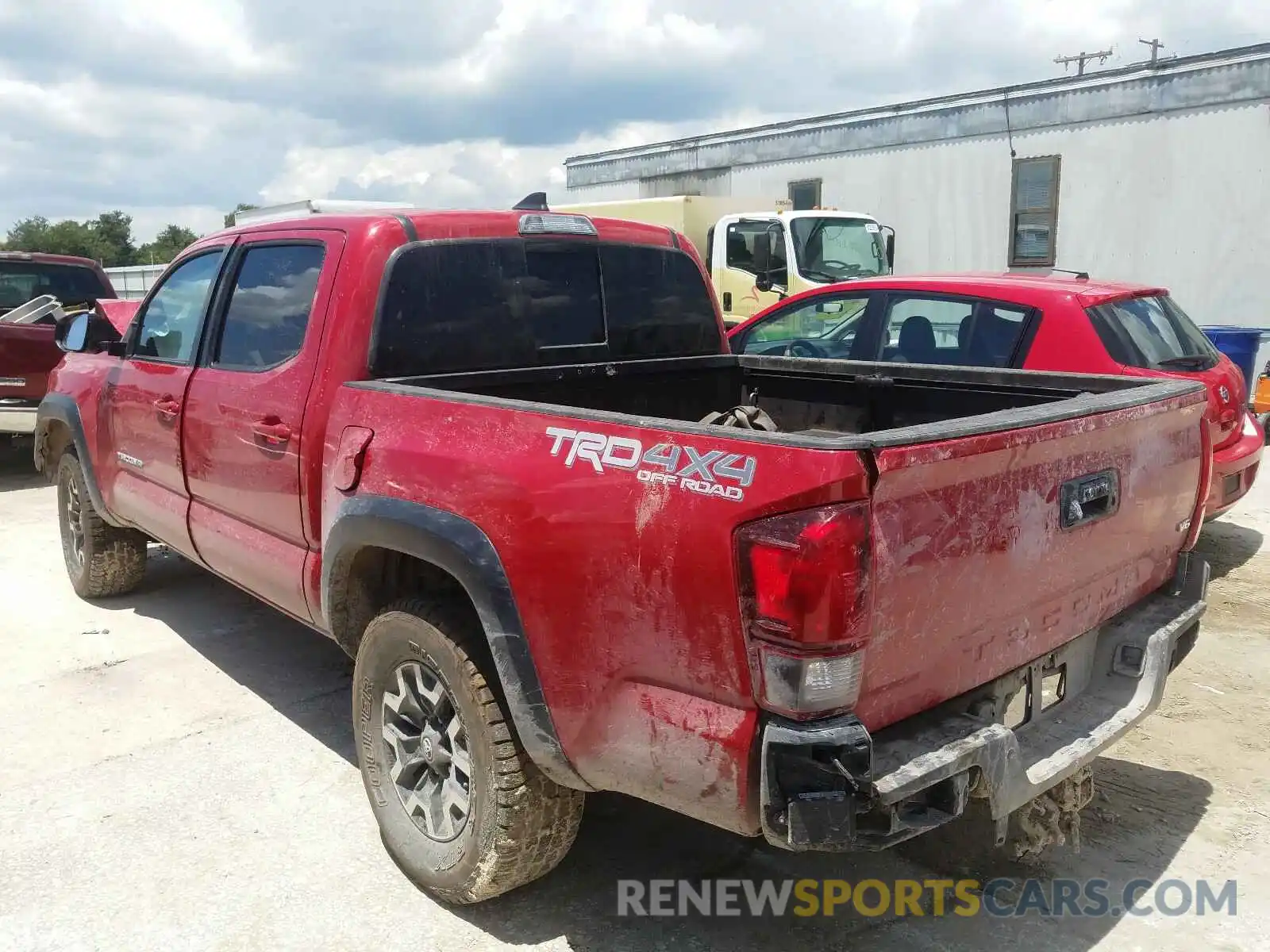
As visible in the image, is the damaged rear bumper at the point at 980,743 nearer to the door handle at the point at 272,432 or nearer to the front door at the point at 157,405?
the door handle at the point at 272,432

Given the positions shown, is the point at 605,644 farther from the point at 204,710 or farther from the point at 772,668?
the point at 204,710

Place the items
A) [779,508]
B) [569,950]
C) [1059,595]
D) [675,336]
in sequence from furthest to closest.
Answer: [675,336]
[569,950]
[1059,595]
[779,508]

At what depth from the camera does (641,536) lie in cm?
225

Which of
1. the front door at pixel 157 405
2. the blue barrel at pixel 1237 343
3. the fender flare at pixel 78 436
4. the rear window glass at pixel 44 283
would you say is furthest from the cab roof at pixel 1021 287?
the rear window glass at pixel 44 283

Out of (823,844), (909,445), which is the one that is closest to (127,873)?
(823,844)

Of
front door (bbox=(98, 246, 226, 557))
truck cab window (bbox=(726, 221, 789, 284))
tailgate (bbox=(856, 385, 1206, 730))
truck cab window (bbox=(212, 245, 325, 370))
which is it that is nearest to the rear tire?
front door (bbox=(98, 246, 226, 557))

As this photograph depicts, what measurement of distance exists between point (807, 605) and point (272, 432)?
7.22 ft

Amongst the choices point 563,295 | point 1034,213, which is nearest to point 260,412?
point 563,295

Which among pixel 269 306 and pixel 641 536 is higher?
pixel 269 306

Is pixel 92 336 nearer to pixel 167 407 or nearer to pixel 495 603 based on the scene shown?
pixel 167 407

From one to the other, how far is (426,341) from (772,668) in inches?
75.3

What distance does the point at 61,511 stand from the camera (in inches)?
234

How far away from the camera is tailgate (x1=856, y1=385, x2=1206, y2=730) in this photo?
2.13m

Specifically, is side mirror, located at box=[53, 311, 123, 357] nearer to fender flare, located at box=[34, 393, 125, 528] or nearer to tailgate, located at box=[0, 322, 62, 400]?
fender flare, located at box=[34, 393, 125, 528]
